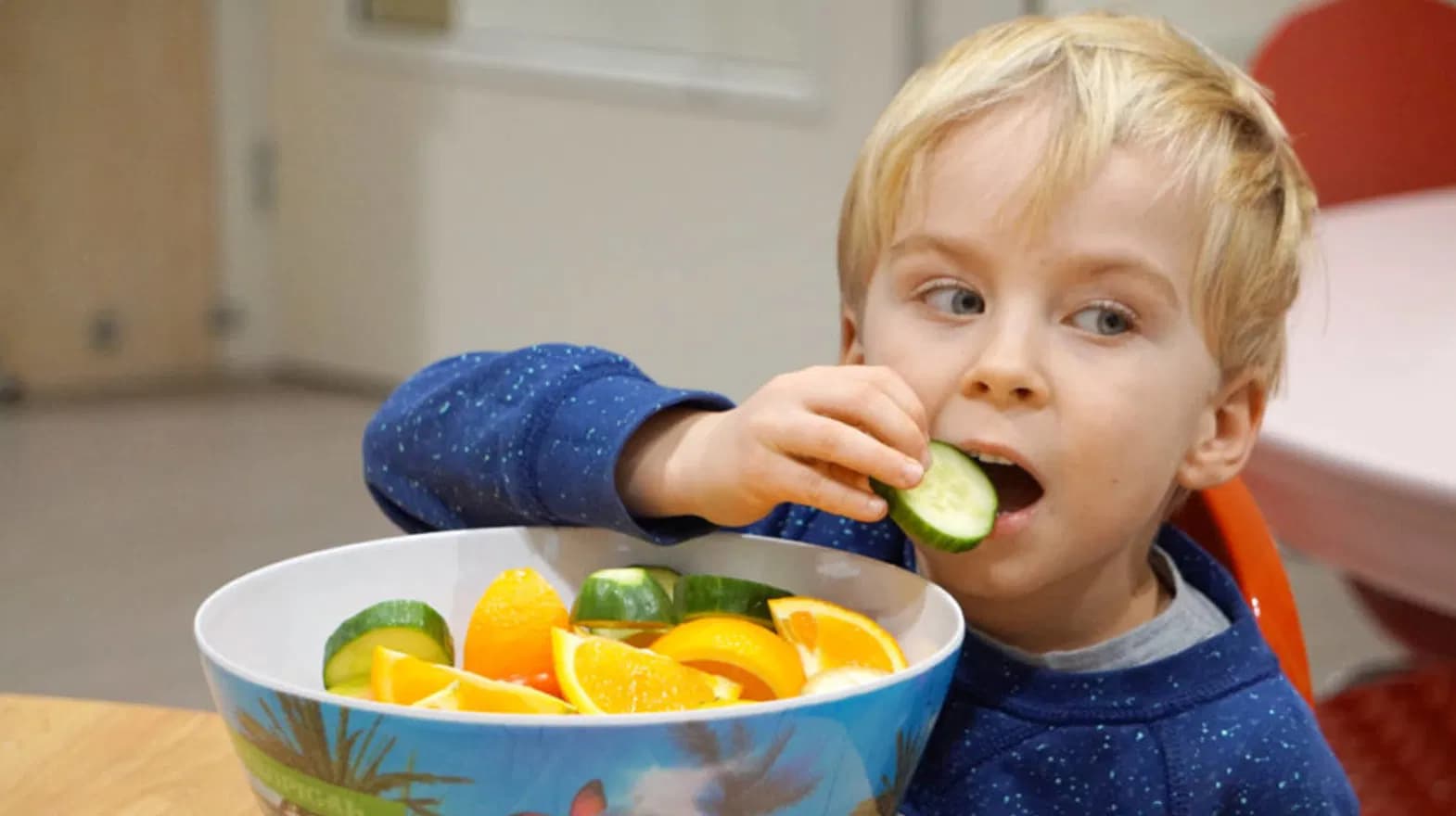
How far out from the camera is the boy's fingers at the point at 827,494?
0.72 metres

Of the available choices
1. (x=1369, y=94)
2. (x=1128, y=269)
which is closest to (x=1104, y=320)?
(x=1128, y=269)

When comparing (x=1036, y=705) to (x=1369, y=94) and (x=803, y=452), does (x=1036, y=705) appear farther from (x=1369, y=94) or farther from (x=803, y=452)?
(x=1369, y=94)

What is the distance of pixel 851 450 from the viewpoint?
2.31 ft

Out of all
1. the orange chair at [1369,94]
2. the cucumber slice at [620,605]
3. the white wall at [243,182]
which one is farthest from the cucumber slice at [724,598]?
the white wall at [243,182]

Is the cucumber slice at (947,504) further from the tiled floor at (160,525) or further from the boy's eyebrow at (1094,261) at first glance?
the tiled floor at (160,525)

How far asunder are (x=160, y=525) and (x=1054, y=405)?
2.34 m

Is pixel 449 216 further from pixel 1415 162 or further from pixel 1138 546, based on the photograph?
pixel 1138 546

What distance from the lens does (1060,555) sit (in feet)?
2.67

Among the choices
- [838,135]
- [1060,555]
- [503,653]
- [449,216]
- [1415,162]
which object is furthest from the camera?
[449,216]

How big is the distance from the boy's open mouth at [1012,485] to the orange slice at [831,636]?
0.14 m

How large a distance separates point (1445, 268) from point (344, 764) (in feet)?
4.53

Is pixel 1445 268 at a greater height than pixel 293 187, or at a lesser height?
greater

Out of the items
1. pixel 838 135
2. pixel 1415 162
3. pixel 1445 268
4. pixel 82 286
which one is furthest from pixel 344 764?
pixel 82 286

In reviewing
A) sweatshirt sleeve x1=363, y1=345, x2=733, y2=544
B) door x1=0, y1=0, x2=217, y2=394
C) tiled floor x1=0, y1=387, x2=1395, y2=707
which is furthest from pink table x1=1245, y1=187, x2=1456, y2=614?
door x1=0, y1=0, x2=217, y2=394
